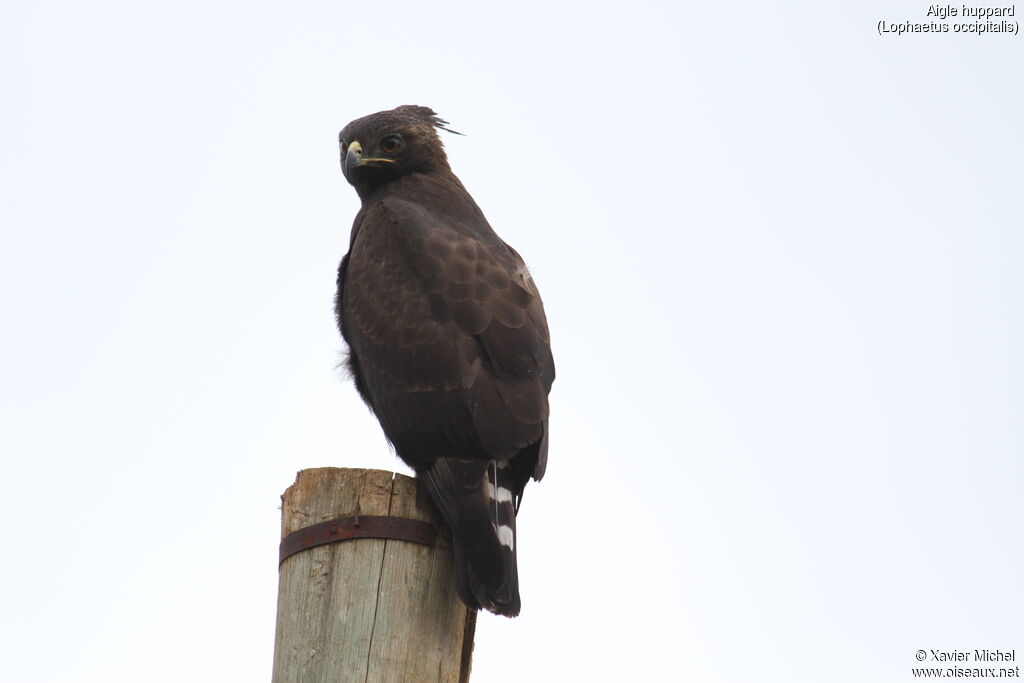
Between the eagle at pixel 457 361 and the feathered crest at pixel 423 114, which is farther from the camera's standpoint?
the feathered crest at pixel 423 114

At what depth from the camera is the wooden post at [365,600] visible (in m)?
3.91

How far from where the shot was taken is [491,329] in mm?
5496

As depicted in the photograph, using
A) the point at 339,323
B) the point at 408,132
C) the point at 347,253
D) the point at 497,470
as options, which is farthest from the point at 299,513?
the point at 408,132

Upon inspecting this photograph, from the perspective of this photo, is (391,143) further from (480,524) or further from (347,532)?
(347,532)

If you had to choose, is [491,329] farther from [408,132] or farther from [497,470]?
[408,132]

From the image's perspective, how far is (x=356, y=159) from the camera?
7.01m

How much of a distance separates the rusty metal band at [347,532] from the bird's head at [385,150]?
128 inches

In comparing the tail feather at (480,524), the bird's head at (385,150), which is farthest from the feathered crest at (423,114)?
the tail feather at (480,524)

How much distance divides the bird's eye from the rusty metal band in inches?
132

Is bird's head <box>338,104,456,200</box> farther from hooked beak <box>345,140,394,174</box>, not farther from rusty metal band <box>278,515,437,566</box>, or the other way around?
rusty metal band <box>278,515,437,566</box>

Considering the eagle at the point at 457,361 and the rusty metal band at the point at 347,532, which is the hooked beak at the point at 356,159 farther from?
the rusty metal band at the point at 347,532

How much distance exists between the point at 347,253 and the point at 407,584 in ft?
8.62

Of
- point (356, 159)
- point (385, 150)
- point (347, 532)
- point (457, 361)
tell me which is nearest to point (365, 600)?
point (347, 532)

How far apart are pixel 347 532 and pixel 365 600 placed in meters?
0.24
